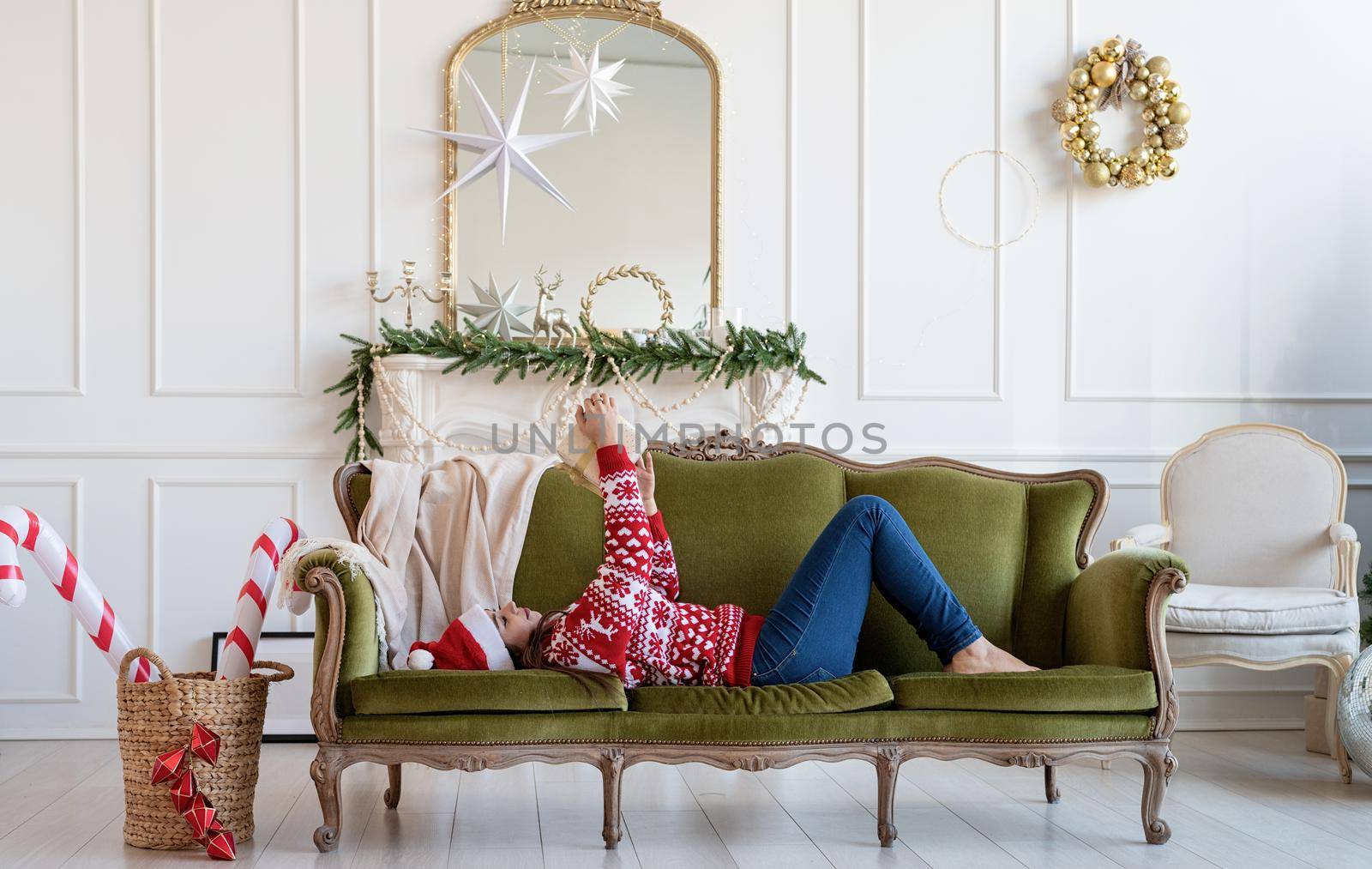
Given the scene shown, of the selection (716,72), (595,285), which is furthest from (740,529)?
(716,72)

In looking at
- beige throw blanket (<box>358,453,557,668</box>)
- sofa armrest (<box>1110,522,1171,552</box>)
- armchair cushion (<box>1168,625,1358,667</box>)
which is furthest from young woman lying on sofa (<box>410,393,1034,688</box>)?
sofa armrest (<box>1110,522,1171,552</box>)

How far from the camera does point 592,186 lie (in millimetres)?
3996

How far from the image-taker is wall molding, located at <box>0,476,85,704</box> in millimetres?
3787

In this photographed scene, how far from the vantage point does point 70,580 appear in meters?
2.74

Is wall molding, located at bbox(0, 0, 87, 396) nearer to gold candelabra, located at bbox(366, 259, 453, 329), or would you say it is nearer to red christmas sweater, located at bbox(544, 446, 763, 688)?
gold candelabra, located at bbox(366, 259, 453, 329)

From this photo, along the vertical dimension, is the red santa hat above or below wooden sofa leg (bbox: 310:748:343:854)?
above

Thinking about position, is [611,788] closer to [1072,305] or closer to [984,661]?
[984,661]

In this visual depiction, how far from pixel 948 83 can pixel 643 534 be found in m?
2.45

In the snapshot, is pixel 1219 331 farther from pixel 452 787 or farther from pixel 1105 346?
pixel 452 787

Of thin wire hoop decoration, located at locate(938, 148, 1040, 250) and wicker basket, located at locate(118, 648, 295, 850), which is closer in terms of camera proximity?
wicker basket, located at locate(118, 648, 295, 850)

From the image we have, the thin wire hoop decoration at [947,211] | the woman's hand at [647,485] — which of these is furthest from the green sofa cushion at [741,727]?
the thin wire hoop decoration at [947,211]

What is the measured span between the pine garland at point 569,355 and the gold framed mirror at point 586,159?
0.60ft

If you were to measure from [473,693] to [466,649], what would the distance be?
0.46 feet

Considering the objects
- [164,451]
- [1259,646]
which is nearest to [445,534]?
[164,451]
